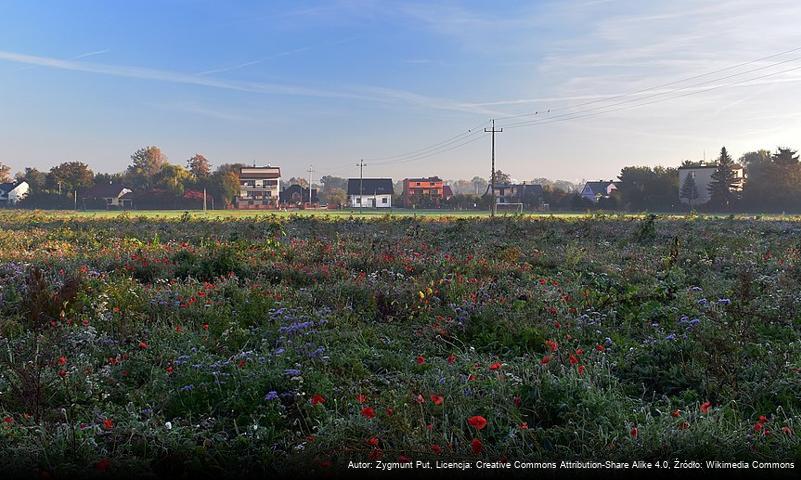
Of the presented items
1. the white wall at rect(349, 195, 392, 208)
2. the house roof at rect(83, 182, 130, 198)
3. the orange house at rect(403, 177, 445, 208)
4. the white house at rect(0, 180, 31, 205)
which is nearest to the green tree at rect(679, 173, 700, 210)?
the orange house at rect(403, 177, 445, 208)

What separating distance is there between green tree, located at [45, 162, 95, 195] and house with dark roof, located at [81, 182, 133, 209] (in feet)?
5.26

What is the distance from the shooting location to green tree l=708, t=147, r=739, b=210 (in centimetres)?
7304

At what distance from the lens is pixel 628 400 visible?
4625mm

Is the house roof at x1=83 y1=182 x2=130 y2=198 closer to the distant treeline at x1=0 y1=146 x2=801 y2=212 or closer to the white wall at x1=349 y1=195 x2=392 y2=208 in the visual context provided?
the distant treeline at x1=0 y1=146 x2=801 y2=212

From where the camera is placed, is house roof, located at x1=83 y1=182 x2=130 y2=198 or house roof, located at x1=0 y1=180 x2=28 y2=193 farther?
house roof, located at x1=0 y1=180 x2=28 y2=193

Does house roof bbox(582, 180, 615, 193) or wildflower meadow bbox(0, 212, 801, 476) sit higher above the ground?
house roof bbox(582, 180, 615, 193)

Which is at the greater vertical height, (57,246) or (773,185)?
(773,185)

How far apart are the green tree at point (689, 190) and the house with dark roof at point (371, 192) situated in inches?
2197

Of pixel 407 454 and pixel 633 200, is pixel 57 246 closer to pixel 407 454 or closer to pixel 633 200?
pixel 407 454

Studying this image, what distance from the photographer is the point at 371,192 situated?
122812 mm

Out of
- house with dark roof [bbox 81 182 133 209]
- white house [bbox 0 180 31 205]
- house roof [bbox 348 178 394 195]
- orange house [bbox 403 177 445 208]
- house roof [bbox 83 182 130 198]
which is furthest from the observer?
house roof [bbox 348 178 394 195]

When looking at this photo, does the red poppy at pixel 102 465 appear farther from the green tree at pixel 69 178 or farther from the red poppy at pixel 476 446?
the green tree at pixel 69 178

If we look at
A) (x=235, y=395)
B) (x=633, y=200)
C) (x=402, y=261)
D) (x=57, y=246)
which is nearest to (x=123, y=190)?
(x=633, y=200)

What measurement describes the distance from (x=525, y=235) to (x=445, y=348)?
15.8m
